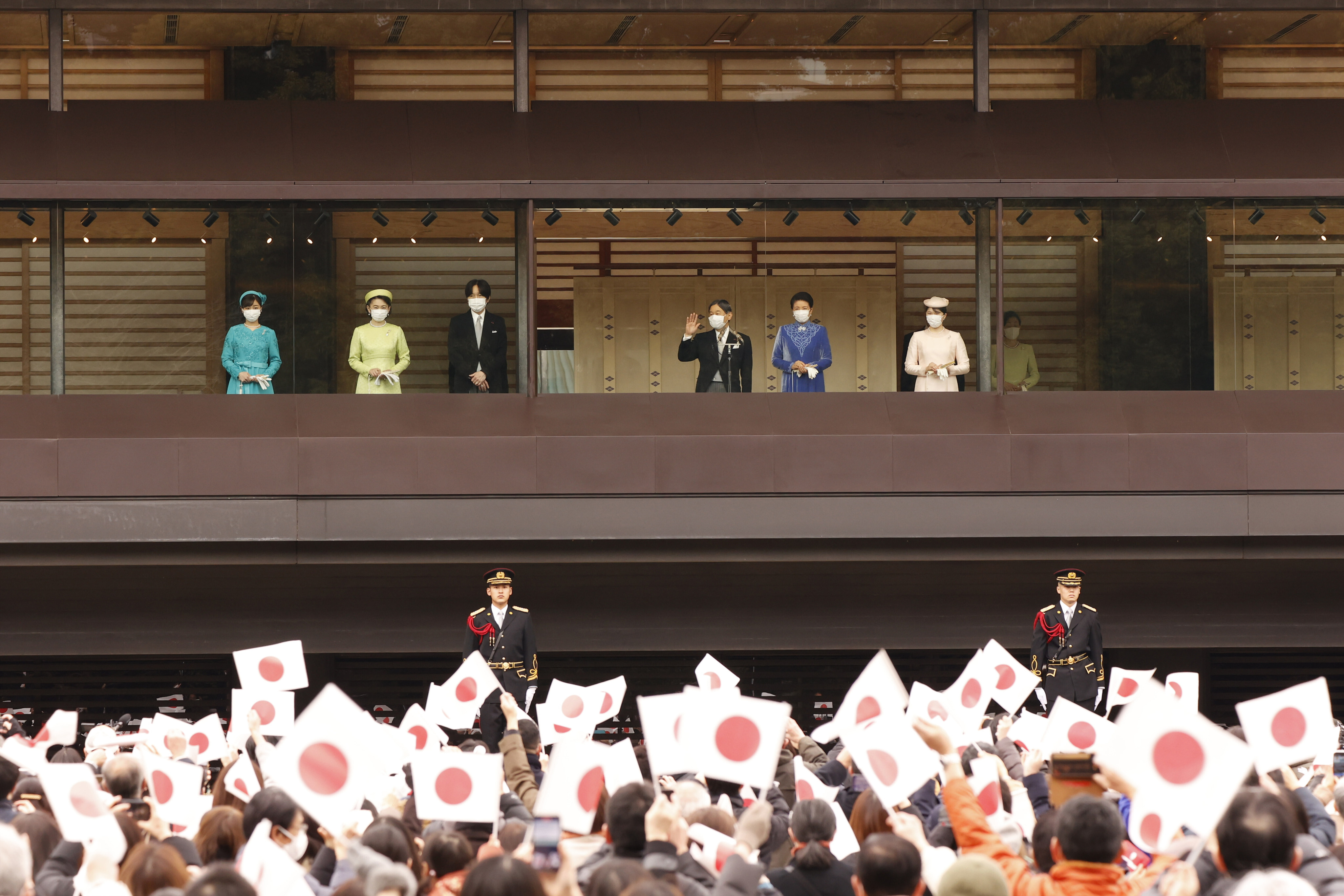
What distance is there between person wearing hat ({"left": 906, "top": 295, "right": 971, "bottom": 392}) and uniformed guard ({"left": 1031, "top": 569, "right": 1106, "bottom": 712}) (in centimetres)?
252

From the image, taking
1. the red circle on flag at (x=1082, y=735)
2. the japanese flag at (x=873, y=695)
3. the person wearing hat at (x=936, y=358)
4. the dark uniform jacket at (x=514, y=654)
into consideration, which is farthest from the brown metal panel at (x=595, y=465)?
the japanese flag at (x=873, y=695)

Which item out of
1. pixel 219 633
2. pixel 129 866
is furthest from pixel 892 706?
pixel 219 633

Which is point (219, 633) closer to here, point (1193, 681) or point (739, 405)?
point (739, 405)

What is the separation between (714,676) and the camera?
38.3 feet

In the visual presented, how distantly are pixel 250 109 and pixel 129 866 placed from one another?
1222 cm

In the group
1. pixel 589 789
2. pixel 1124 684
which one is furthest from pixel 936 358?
pixel 589 789

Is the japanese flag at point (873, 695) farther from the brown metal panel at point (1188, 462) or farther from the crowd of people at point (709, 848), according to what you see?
the brown metal panel at point (1188, 462)

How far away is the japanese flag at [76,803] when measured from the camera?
18.2 ft

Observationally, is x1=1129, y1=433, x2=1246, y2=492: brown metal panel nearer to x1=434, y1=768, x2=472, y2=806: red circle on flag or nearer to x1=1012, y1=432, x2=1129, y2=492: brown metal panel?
x1=1012, y1=432, x2=1129, y2=492: brown metal panel

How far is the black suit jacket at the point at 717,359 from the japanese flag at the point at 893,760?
927 centimetres

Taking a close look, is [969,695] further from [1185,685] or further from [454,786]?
[454,786]

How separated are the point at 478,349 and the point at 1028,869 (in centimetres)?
1069

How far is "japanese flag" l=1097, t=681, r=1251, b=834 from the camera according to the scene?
16.2ft

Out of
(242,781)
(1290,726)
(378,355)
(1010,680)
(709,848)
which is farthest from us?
(378,355)
